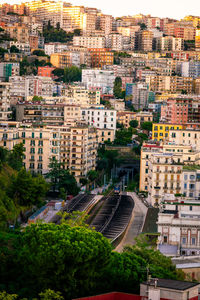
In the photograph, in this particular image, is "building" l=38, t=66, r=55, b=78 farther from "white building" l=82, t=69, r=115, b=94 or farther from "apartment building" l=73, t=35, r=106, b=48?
"apartment building" l=73, t=35, r=106, b=48

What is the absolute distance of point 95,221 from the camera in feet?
238

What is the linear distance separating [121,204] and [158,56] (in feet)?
392

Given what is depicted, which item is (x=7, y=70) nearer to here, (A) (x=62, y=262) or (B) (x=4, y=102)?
(B) (x=4, y=102)

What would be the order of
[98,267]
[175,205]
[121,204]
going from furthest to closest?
1. [121,204]
2. [175,205]
3. [98,267]

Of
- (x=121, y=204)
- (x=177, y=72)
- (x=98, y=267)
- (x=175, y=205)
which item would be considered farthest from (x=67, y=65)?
(x=98, y=267)

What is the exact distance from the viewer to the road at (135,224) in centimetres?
6638

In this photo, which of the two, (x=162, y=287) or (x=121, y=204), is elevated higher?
(x=162, y=287)

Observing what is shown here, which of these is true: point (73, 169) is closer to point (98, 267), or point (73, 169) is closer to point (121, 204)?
point (121, 204)

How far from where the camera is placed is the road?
66375 mm

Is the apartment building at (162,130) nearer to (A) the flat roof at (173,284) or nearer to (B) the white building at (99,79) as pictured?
(B) the white building at (99,79)

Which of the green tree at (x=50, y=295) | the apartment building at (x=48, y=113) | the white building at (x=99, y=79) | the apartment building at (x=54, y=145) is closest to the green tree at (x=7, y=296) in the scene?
the green tree at (x=50, y=295)

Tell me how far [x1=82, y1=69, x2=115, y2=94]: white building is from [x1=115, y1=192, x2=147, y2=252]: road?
72.9 m

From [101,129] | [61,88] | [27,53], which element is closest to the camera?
[101,129]

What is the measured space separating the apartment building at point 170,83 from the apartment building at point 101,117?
160ft
